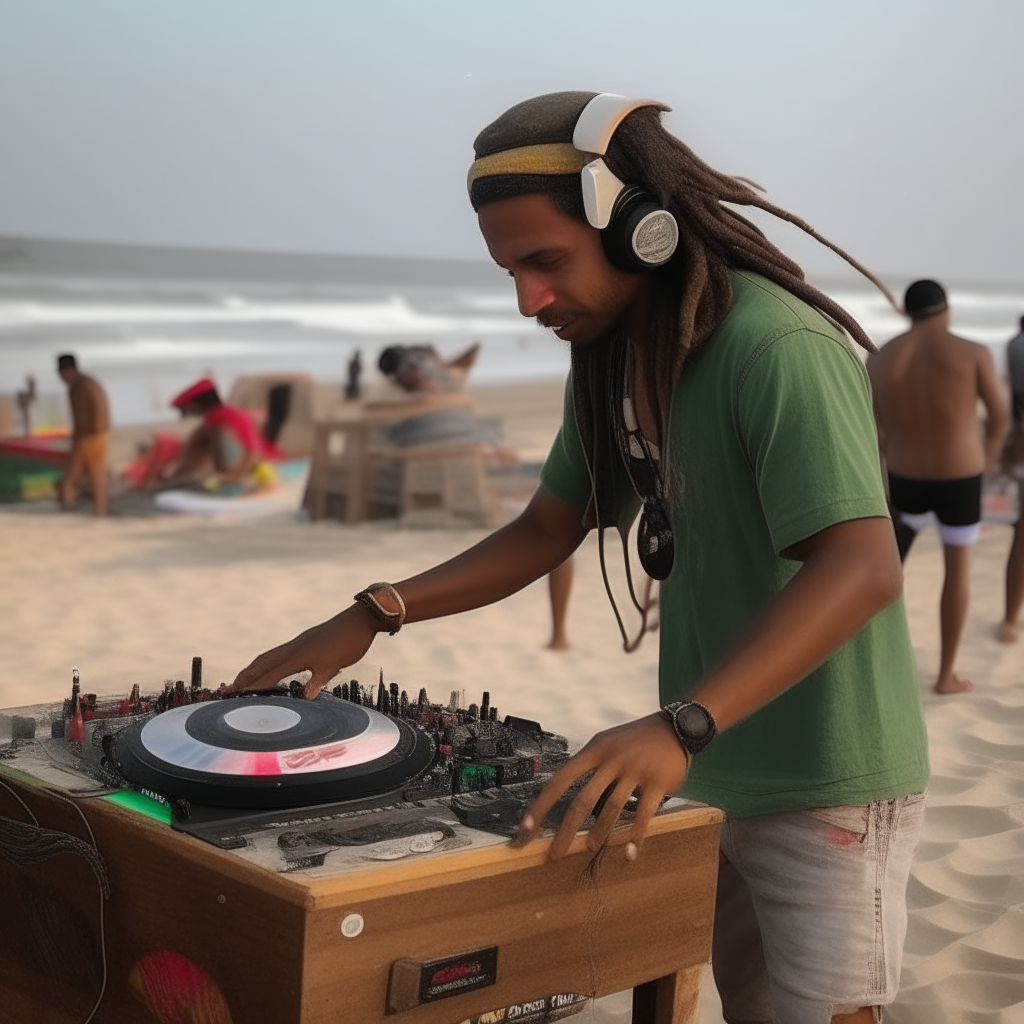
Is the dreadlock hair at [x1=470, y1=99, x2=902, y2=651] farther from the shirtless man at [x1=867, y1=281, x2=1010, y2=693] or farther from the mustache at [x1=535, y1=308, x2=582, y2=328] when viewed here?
the shirtless man at [x1=867, y1=281, x2=1010, y2=693]

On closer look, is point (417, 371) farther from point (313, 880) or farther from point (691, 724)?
point (313, 880)

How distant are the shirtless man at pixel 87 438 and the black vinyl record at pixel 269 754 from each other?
9915 mm

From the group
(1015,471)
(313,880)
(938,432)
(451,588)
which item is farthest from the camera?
(1015,471)

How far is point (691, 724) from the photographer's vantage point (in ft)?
5.11

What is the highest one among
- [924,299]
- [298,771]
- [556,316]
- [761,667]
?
[924,299]

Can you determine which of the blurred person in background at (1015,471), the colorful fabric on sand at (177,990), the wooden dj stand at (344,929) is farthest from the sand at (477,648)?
the colorful fabric on sand at (177,990)

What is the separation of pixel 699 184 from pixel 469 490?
332 inches

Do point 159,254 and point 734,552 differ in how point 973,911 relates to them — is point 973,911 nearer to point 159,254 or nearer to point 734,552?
point 734,552

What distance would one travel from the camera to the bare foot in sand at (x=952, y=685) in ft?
19.3

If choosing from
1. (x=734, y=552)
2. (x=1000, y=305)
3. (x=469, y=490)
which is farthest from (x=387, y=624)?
(x=1000, y=305)

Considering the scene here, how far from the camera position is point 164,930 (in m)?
1.58

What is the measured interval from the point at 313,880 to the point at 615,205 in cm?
88

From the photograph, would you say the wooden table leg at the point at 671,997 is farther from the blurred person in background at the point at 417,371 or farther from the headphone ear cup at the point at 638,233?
the blurred person in background at the point at 417,371

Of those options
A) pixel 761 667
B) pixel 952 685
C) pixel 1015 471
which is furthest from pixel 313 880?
pixel 1015 471
